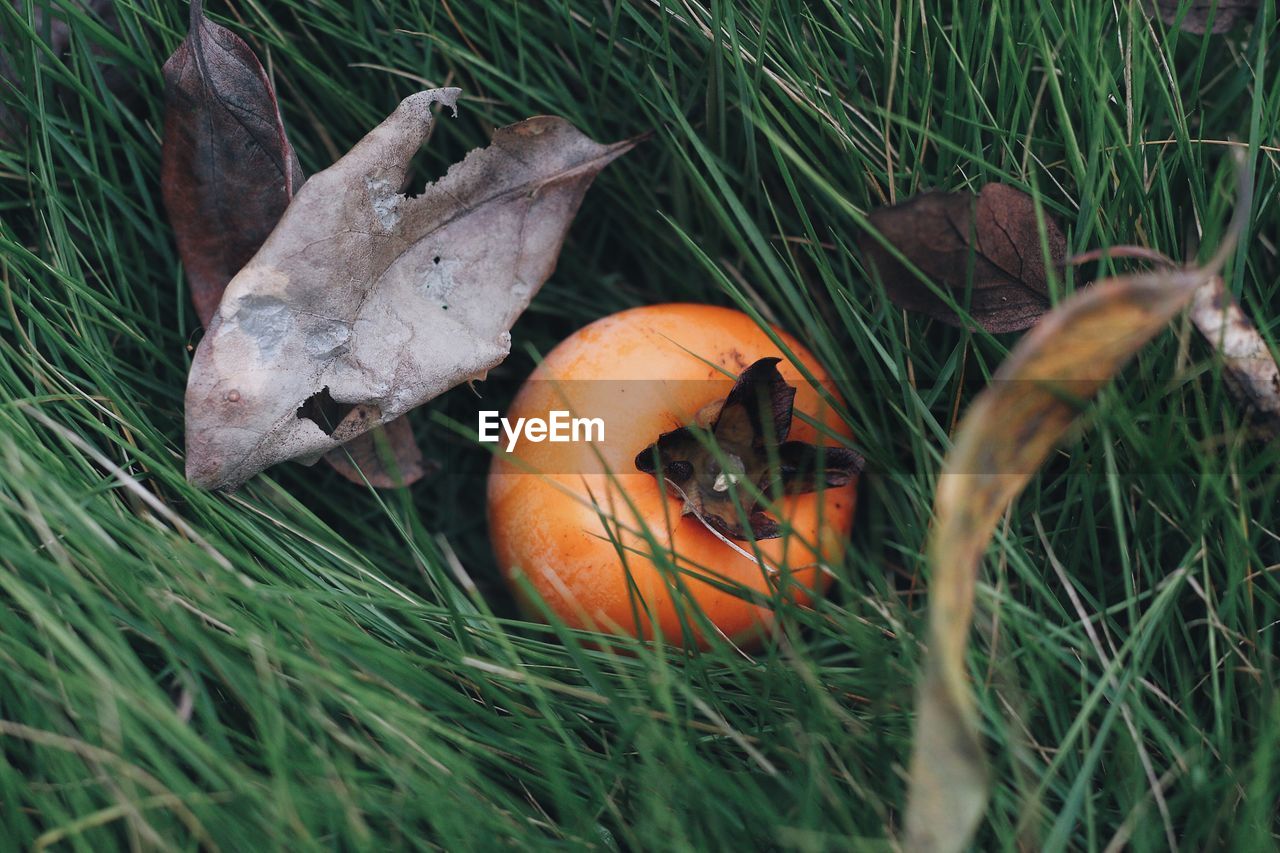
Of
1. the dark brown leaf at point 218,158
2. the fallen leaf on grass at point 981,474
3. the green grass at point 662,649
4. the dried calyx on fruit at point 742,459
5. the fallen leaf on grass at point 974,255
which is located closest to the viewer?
the fallen leaf on grass at point 981,474

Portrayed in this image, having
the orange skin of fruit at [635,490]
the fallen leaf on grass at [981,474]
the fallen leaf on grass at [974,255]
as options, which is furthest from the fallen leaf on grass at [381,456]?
the fallen leaf on grass at [981,474]

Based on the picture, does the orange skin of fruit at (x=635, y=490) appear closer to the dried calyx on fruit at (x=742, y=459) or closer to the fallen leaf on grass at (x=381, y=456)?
the dried calyx on fruit at (x=742, y=459)

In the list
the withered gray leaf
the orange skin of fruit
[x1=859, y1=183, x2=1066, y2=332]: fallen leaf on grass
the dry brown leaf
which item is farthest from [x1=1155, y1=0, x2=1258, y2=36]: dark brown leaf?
the withered gray leaf

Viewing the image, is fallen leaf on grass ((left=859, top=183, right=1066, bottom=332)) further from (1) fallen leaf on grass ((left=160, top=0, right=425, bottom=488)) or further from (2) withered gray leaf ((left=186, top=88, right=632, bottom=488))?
(1) fallen leaf on grass ((left=160, top=0, right=425, bottom=488))

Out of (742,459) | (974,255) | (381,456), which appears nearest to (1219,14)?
(974,255)

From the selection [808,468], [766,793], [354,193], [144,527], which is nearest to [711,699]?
[766,793]

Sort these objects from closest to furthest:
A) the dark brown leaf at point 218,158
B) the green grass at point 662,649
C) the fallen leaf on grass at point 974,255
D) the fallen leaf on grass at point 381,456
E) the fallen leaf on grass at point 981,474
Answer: the fallen leaf on grass at point 981,474, the green grass at point 662,649, the fallen leaf on grass at point 974,255, the dark brown leaf at point 218,158, the fallen leaf on grass at point 381,456

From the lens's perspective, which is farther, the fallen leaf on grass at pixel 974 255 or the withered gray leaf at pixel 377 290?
the withered gray leaf at pixel 377 290
